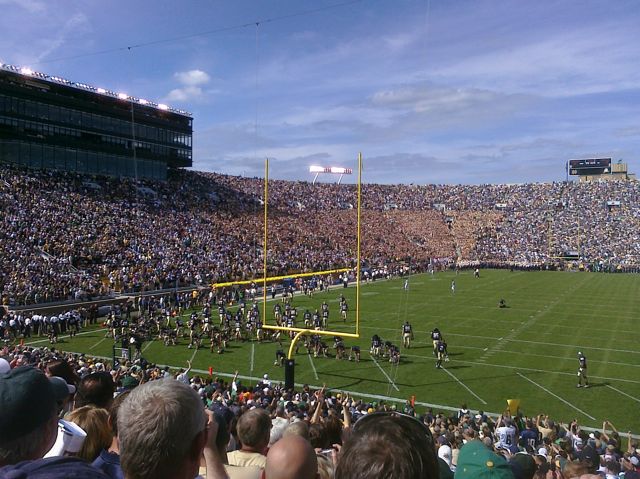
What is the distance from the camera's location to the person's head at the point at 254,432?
363cm

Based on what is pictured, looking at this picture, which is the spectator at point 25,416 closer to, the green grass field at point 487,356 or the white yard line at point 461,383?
the green grass field at point 487,356

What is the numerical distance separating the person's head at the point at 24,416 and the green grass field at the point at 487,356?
13.2 metres

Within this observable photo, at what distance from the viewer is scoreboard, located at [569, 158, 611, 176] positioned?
93.8 m

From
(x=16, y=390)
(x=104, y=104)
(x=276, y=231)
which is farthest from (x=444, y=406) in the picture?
(x=104, y=104)

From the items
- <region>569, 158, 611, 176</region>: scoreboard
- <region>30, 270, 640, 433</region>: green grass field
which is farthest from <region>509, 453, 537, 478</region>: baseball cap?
<region>569, 158, 611, 176</region>: scoreboard

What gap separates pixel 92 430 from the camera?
3172mm

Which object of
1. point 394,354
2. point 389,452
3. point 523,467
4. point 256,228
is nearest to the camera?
point 389,452

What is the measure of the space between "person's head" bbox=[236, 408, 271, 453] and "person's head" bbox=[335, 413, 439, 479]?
200cm

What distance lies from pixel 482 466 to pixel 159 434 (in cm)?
127

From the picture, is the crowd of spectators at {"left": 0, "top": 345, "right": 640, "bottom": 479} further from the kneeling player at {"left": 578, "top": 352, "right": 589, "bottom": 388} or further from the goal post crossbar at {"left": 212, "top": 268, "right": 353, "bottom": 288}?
the goal post crossbar at {"left": 212, "top": 268, "right": 353, "bottom": 288}

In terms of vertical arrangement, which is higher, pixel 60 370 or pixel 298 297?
pixel 60 370

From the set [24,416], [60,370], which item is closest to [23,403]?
[24,416]

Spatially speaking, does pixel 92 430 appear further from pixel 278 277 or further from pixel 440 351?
pixel 278 277

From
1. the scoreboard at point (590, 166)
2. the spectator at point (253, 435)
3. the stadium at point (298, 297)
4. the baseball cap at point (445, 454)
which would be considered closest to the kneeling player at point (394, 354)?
the stadium at point (298, 297)
